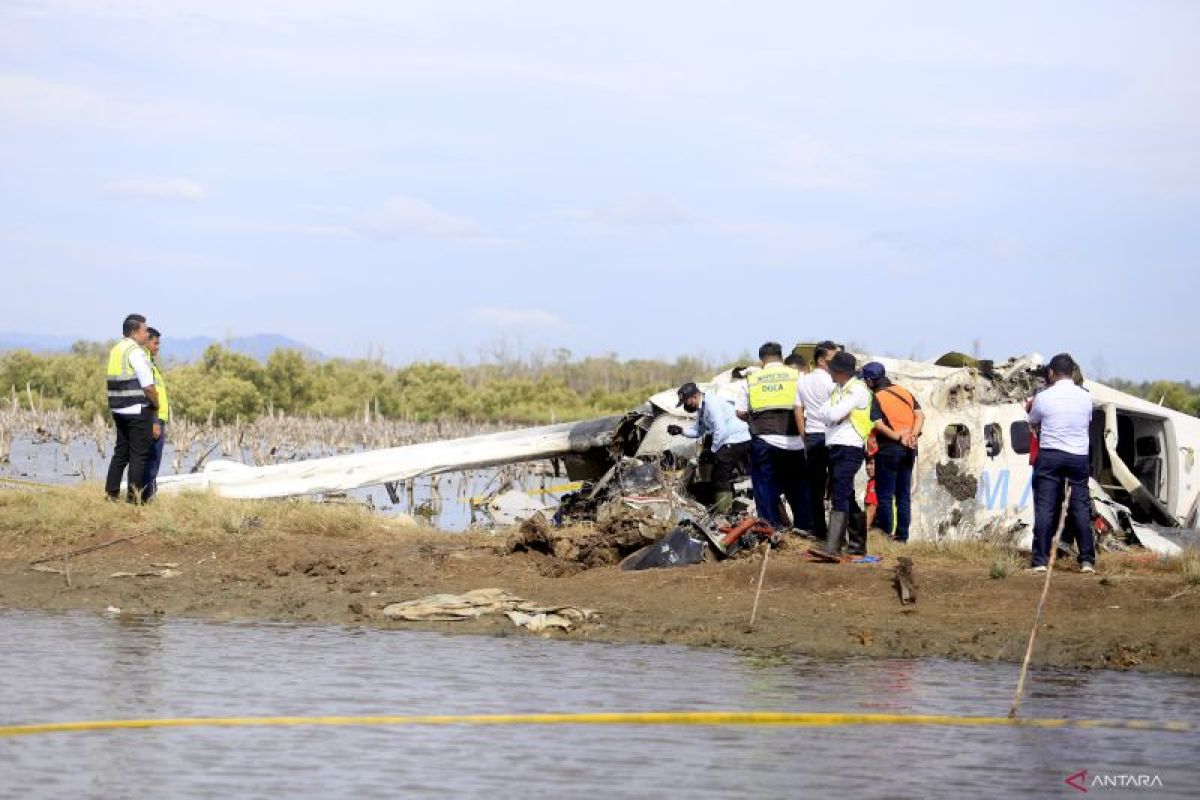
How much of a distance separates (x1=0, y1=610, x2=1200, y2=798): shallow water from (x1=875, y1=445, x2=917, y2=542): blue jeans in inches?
155

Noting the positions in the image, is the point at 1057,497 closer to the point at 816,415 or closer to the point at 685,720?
the point at 816,415

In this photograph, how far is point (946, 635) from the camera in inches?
502

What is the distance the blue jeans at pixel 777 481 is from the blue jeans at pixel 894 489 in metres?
0.77

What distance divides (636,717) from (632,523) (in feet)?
19.9

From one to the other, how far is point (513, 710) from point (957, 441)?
340 inches

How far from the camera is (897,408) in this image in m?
15.5

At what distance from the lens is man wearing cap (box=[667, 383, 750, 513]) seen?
1667 cm

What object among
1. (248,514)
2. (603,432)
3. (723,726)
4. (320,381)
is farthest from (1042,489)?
(320,381)

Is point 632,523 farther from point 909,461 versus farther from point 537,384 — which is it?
point 537,384

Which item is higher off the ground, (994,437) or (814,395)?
(814,395)

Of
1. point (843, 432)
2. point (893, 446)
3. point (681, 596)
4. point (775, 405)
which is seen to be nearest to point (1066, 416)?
point (843, 432)

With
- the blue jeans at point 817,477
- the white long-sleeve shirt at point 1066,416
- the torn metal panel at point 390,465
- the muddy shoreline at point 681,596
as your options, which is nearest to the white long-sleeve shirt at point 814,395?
the blue jeans at point 817,477

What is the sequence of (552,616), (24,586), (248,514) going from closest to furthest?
(552,616), (24,586), (248,514)

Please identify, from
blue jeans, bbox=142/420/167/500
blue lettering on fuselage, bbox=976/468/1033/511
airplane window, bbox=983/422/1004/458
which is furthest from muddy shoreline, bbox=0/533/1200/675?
airplane window, bbox=983/422/1004/458
